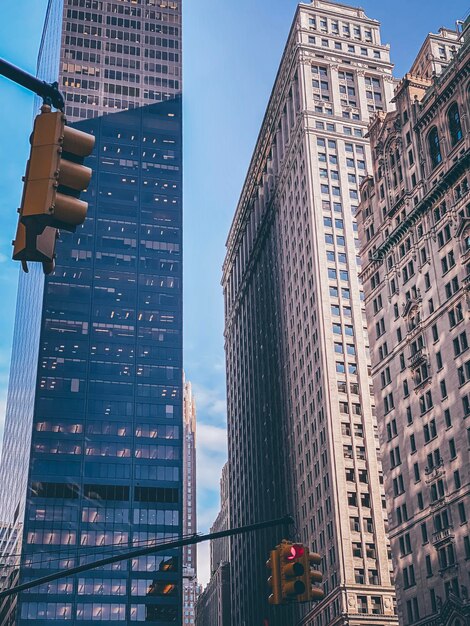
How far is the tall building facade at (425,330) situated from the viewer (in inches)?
3091

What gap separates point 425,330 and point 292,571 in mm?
70680

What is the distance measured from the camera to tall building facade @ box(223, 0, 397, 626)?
11375cm

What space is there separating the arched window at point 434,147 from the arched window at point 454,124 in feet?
7.59

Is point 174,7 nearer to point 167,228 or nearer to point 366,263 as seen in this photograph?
point 167,228

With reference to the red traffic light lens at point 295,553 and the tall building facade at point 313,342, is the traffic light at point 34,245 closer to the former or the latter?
the red traffic light lens at point 295,553

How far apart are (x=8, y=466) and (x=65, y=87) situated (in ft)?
278

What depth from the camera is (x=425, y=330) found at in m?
87.6

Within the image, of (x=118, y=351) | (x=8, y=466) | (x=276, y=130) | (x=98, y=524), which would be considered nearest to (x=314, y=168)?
(x=276, y=130)

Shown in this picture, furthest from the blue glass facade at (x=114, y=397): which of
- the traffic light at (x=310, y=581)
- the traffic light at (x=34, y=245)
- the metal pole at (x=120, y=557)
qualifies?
the traffic light at (x=34, y=245)

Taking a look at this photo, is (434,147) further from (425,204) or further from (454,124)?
(425,204)

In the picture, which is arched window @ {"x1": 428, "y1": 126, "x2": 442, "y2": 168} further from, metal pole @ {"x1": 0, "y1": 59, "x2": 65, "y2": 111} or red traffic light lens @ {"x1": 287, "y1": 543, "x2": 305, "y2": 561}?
metal pole @ {"x1": 0, "y1": 59, "x2": 65, "y2": 111}

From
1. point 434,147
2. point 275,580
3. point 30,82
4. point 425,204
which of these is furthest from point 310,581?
point 434,147

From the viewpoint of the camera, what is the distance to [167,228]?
6796 inches

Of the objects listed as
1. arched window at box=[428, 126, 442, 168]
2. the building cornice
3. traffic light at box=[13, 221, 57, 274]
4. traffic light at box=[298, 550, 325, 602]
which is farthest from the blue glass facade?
traffic light at box=[13, 221, 57, 274]
